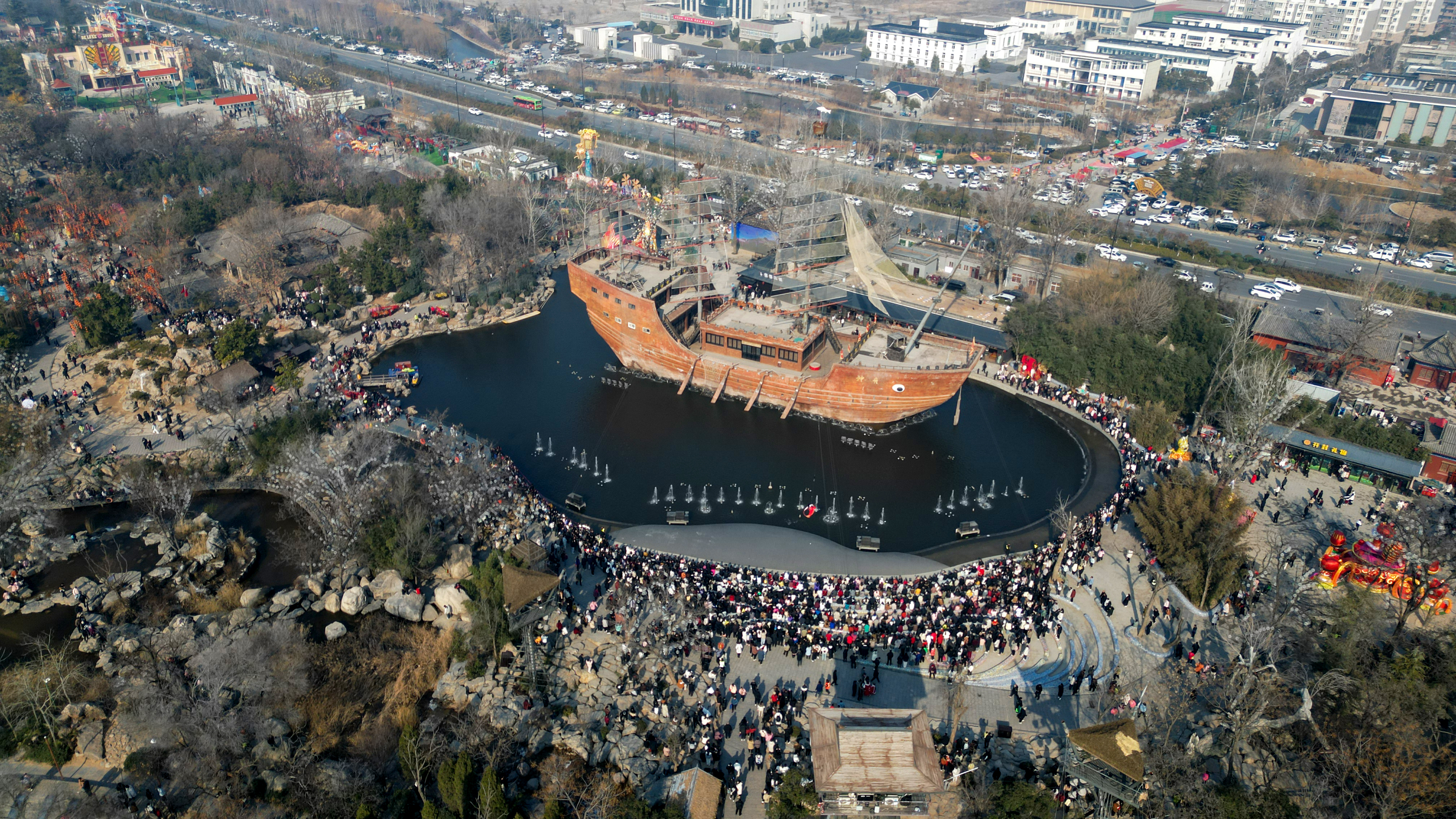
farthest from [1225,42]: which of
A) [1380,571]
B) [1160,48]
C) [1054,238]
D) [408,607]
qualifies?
[408,607]

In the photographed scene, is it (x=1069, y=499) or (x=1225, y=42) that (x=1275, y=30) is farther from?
(x=1069, y=499)

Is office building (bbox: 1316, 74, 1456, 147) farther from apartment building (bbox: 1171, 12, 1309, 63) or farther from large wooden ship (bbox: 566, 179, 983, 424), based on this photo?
large wooden ship (bbox: 566, 179, 983, 424)

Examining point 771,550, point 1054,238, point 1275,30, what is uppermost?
point 1275,30

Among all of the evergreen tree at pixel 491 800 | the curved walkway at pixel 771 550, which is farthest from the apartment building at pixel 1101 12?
the evergreen tree at pixel 491 800

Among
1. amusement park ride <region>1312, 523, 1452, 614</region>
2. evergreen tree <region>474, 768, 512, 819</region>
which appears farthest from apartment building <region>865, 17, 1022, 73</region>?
evergreen tree <region>474, 768, 512, 819</region>

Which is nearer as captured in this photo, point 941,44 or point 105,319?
point 105,319

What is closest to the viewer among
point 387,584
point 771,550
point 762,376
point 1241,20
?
point 387,584

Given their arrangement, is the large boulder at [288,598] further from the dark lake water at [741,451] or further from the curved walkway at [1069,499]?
the curved walkway at [1069,499]

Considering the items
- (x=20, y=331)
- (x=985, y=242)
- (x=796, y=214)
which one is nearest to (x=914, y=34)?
(x=985, y=242)
